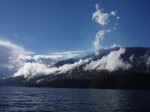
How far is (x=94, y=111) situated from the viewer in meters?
93.6

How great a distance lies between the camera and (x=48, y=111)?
94.2m

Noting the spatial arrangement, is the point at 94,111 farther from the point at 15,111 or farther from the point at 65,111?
the point at 15,111

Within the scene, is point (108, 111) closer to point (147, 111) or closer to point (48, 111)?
point (147, 111)

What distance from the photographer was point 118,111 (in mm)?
95062

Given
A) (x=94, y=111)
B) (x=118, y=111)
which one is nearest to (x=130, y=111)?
(x=118, y=111)

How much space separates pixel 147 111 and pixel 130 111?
5694mm

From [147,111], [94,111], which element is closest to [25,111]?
[94,111]

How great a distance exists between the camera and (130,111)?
95375mm

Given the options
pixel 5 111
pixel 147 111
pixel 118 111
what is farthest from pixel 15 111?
pixel 147 111

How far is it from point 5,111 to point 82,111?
25.3 metres

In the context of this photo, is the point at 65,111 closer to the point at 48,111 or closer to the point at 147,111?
the point at 48,111

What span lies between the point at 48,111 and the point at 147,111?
3355cm

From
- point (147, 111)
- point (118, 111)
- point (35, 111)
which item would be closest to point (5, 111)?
point (35, 111)

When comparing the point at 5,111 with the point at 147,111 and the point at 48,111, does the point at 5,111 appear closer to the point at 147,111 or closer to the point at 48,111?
the point at 48,111
